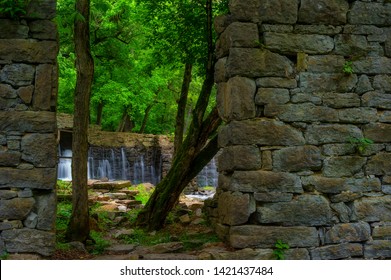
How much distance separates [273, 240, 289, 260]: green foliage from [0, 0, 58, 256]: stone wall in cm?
256

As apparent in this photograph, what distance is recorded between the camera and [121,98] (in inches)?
612

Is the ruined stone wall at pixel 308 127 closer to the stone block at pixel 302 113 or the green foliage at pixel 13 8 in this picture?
the stone block at pixel 302 113

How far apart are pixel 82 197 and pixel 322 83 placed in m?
3.90

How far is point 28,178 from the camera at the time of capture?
486 centimetres

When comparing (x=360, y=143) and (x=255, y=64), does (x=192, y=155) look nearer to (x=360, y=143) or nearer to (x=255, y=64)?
(x=255, y=64)

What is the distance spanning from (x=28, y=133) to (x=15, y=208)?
0.85m

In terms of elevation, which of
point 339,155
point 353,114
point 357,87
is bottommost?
point 339,155

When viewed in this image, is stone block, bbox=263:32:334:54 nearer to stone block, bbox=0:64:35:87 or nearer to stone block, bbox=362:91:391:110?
stone block, bbox=362:91:391:110

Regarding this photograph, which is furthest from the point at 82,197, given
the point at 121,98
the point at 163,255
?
the point at 121,98

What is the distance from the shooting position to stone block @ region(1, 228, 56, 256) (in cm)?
482

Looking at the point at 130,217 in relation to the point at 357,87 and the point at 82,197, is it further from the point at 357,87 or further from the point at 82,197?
the point at 357,87

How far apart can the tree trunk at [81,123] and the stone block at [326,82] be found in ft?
10.7

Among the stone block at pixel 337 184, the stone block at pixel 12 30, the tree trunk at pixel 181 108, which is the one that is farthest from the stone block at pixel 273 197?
the tree trunk at pixel 181 108
